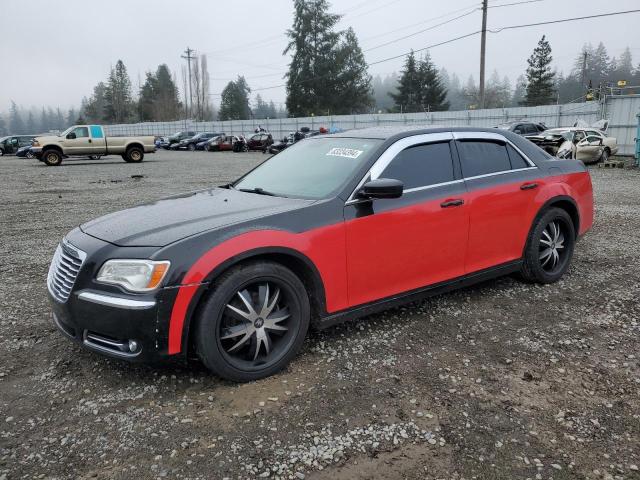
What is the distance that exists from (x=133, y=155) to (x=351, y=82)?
44512 millimetres

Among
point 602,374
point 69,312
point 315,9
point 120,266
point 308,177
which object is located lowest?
point 602,374

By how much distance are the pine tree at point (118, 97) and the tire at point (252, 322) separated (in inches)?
4207

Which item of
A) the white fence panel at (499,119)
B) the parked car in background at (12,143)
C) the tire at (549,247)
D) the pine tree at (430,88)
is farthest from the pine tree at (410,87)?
the tire at (549,247)

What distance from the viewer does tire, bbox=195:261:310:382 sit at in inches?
120

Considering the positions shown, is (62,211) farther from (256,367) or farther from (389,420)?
(389,420)

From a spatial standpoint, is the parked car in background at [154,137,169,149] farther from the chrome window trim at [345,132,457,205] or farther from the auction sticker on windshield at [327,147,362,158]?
the chrome window trim at [345,132,457,205]

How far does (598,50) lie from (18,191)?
13514 centimetres

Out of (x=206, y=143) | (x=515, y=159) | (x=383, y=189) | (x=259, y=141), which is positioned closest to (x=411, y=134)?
(x=383, y=189)

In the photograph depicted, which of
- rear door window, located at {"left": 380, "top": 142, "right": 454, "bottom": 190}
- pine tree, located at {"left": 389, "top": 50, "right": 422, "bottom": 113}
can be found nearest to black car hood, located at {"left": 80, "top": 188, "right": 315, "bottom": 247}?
rear door window, located at {"left": 380, "top": 142, "right": 454, "bottom": 190}

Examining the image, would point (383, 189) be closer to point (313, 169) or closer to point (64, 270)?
point (313, 169)

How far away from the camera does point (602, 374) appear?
3.33m

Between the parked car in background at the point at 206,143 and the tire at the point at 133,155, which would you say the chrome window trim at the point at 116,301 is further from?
the parked car in background at the point at 206,143

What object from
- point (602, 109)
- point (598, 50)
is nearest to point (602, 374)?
point (602, 109)

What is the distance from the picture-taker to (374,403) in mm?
3000
